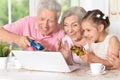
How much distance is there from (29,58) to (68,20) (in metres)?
0.48

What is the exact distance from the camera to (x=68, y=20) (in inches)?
74.6

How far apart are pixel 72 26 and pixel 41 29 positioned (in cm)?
27

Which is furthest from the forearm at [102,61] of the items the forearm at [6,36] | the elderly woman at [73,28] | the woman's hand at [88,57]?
the forearm at [6,36]

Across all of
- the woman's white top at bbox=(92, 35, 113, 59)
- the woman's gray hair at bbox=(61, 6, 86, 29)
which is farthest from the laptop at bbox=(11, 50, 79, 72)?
the woman's gray hair at bbox=(61, 6, 86, 29)

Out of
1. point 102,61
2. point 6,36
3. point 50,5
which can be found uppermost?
point 50,5

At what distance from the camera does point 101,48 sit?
1773 mm

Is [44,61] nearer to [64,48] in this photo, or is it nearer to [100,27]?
[64,48]

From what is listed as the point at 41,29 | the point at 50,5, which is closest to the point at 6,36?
the point at 41,29

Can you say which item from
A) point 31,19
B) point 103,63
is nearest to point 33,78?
point 103,63

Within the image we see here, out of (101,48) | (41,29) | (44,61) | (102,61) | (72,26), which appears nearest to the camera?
(44,61)

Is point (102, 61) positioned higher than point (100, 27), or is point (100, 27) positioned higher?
point (100, 27)

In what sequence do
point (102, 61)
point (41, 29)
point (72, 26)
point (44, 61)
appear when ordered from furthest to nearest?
point (41, 29) → point (72, 26) → point (102, 61) → point (44, 61)

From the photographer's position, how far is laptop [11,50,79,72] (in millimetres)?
1486

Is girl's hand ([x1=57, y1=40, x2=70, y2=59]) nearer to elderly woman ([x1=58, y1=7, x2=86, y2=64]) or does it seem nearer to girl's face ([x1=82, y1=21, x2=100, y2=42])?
elderly woman ([x1=58, y1=7, x2=86, y2=64])
